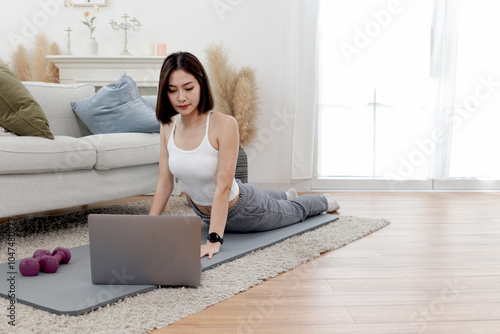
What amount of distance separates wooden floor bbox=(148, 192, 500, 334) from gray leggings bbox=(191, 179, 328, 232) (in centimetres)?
38

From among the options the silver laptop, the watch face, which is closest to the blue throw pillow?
the watch face

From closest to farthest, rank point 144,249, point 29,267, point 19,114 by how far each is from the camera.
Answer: point 144,249 < point 29,267 < point 19,114

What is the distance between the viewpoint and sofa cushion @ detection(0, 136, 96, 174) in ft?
6.98

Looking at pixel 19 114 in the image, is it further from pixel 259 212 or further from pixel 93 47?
pixel 93 47

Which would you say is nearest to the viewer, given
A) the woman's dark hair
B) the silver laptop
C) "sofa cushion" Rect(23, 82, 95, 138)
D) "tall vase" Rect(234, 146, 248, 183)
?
the silver laptop

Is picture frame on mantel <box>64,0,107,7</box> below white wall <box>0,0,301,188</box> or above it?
above

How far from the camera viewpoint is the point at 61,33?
4.34 meters

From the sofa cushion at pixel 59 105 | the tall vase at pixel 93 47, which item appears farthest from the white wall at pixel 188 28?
the sofa cushion at pixel 59 105

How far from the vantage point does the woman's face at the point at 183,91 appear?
186 cm

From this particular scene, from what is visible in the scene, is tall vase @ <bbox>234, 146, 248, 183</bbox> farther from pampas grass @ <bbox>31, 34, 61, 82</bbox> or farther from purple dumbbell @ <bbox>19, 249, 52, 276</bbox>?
pampas grass @ <bbox>31, 34, 61, 82</bbox>

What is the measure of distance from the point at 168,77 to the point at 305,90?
2.52 metres

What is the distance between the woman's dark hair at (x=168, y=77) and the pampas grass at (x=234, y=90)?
2.00 m

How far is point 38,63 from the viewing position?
4.10m

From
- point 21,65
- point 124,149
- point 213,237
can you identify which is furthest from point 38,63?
point 213,237
